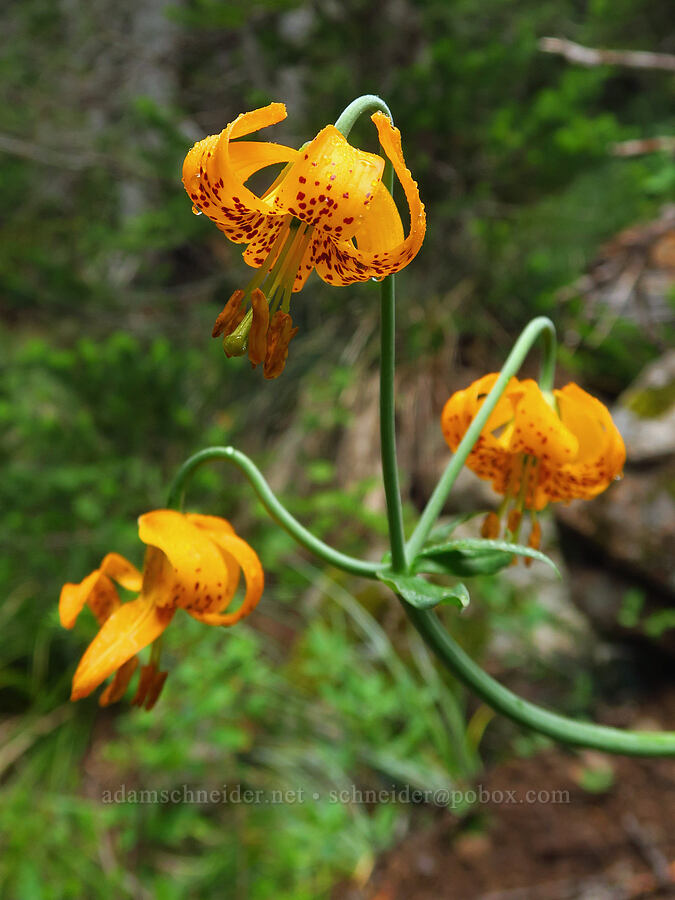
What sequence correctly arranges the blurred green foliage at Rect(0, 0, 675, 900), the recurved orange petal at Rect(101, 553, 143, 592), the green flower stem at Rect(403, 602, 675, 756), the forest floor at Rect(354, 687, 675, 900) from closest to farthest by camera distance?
the green flower stem at Rect(403, 602, 675, 756) → the recurved orange petal at Rect(101, 553, 143, 592) → the forest floor at Rect(354, 687, 675, 900) → the blurred green foliage at Rect(0, 0, 675, 900)

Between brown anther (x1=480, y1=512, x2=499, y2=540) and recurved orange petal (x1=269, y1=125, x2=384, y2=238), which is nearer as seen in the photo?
recurved orange petal (x1=269, y1=125, x2=384, y2=238)

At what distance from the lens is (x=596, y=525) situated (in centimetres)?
189

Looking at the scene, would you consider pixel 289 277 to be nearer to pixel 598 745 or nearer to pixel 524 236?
pixel 598 745

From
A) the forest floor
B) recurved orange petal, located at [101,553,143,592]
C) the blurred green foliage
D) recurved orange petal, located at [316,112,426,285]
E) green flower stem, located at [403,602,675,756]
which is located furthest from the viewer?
the blurred green foliage

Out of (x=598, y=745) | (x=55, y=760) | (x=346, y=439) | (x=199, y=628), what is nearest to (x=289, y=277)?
(x=598, y=745)

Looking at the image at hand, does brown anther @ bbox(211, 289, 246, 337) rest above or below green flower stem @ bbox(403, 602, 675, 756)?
above

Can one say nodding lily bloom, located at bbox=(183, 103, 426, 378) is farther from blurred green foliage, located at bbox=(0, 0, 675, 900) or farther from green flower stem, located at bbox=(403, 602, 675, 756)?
blurred green foliage, located at bbox=(0, 0, 675, 900)

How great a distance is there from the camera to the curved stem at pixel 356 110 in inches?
15.4

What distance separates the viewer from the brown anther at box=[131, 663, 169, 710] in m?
0.58

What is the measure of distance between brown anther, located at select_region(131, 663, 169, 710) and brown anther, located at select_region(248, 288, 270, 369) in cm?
29

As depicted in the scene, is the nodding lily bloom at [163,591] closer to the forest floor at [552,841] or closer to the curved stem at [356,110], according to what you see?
the curved stem at [356,110]

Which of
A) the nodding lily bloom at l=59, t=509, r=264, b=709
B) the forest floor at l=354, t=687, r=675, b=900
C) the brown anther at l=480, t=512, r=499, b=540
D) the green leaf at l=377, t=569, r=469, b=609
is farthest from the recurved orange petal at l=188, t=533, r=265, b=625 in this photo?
the forest floor at l=354, t=687, r=675, b=900

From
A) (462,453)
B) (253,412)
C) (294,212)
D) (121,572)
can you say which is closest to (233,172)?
(294,212)

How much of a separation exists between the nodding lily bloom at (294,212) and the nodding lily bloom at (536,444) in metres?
0.22
